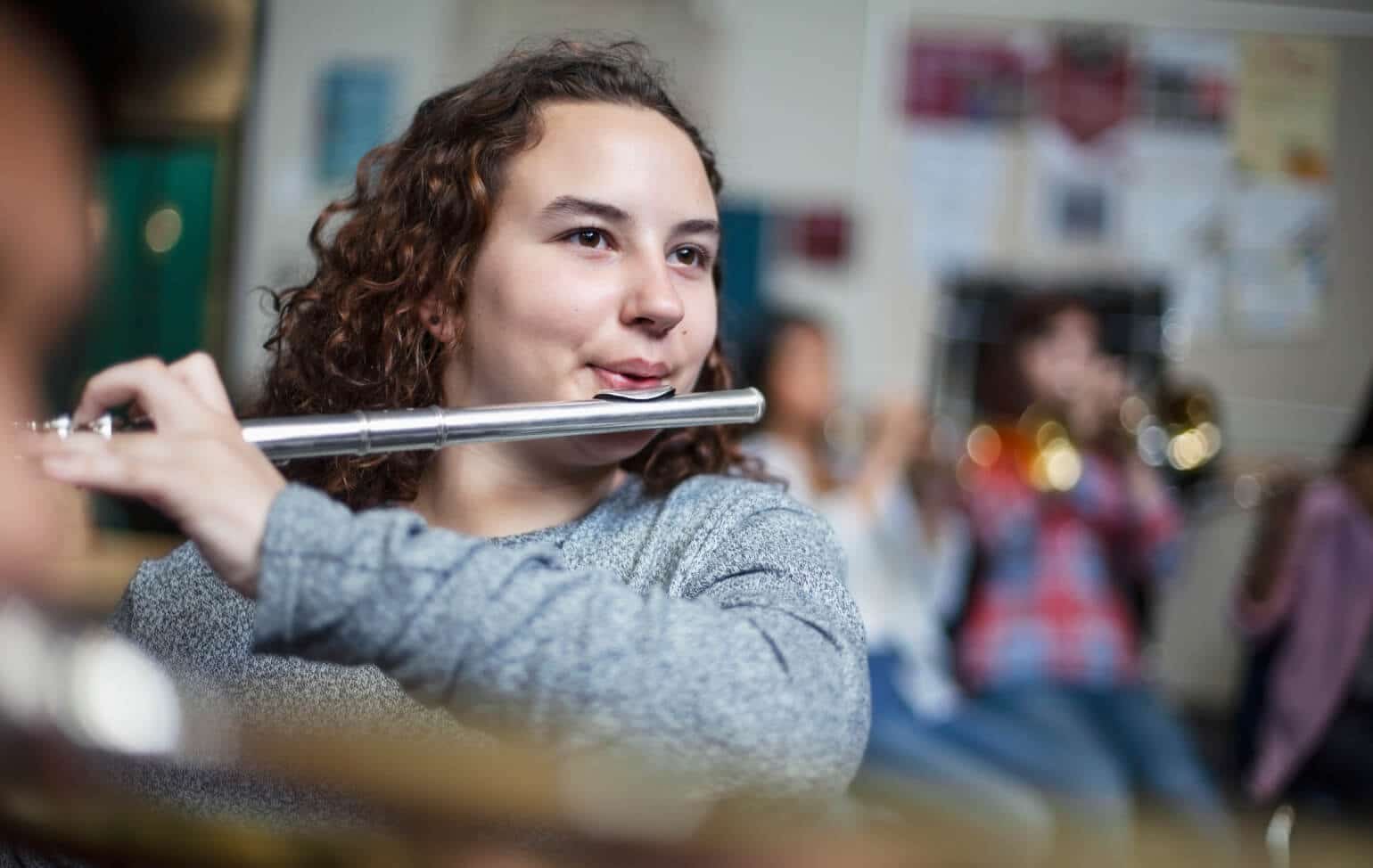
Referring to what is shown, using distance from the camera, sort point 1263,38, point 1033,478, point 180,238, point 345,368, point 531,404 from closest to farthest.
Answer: point 531,404 < point 345,368 < point 180,238 < point 1033,478 < point 1263,38

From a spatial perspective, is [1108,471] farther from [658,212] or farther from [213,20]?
[213,20]

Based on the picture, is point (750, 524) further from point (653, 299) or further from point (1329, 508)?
point (1329, 508)

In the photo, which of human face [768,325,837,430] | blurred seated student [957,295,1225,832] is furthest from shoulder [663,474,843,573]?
human face [768,325,837,430]

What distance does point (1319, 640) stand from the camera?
166cm

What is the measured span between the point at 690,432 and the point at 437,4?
65.7 inches

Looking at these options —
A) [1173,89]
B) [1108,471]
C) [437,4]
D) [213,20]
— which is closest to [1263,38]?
[1173,89]

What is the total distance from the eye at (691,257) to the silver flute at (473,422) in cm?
6

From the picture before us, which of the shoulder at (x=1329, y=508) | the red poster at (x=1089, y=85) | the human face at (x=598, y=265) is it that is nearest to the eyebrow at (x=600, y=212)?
the human face at (x=598, y=265)

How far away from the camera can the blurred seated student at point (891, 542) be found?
1668 millimetres

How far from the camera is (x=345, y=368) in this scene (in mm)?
643

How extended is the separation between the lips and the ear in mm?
104

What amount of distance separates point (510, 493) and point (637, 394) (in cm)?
12

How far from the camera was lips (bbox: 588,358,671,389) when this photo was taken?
1.77 ft

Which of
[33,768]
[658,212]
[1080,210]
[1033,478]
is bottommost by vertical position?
[1033,478]
